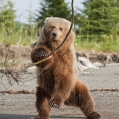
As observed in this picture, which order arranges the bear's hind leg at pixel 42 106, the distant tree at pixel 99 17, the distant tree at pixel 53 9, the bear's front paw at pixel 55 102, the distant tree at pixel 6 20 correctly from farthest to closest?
the distant tree at pixel 53 9
the distant tree at pixel 99 17
the distant tree at pixel 6 20
the bear's hind leg at pixel 42 106
the bear's front paw at pixel 55 102

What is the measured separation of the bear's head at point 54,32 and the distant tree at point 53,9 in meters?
28.1

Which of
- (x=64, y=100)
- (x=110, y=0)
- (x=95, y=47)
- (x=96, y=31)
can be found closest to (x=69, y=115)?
(x=64, y=100)

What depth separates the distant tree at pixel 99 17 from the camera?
28.7 meters

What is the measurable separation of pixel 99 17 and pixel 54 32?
23.7m

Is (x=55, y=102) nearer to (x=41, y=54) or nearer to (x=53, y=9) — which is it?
(x=41, y=54)

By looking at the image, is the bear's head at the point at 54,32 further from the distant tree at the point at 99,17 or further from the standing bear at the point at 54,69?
the distant tree at the point at 99,17

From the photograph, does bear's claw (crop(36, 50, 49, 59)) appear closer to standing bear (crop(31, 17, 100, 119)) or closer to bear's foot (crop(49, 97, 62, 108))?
standing bear (crop(31, 17, 100, 119))

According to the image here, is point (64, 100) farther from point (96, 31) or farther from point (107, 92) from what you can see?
point (96, 31)

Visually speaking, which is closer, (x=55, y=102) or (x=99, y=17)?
(x=55, y=102)

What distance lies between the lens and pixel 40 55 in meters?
6.18

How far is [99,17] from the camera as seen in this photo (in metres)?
29.8

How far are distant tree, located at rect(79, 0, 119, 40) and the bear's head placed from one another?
21292 mm

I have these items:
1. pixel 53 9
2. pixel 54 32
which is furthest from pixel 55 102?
pixel 53 9

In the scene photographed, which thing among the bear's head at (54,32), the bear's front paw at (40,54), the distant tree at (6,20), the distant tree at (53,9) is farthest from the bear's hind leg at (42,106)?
the distant tree at (53,9)
